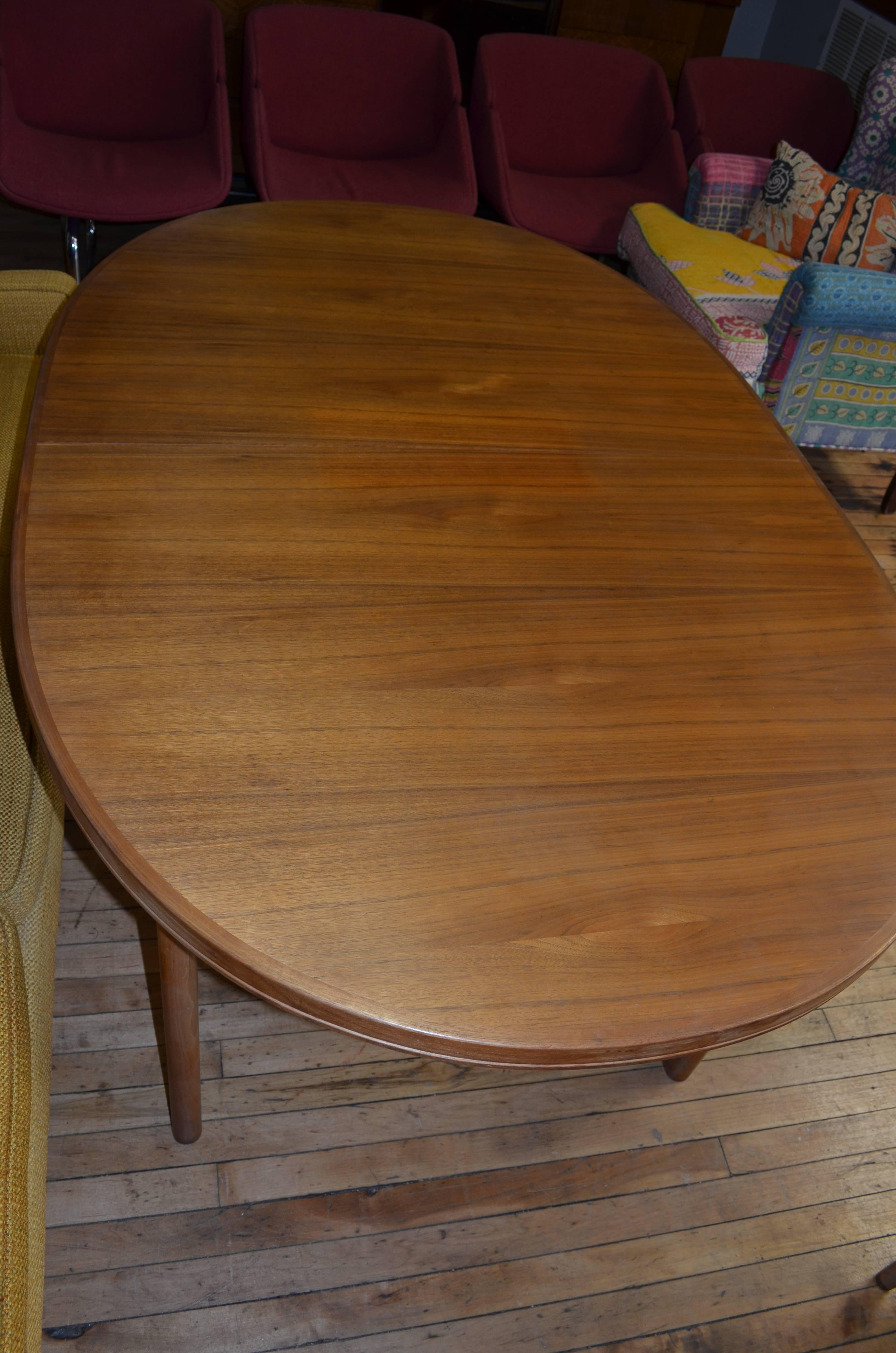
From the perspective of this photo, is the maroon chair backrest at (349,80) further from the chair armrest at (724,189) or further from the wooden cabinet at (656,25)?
the wooden cabinet at (656,25)

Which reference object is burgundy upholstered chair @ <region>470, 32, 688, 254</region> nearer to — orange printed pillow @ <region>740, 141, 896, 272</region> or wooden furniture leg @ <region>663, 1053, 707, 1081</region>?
orange printed pillow @ <region>740, 141, 896, 272</region>

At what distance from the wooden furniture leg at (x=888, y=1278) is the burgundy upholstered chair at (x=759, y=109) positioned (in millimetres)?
3084

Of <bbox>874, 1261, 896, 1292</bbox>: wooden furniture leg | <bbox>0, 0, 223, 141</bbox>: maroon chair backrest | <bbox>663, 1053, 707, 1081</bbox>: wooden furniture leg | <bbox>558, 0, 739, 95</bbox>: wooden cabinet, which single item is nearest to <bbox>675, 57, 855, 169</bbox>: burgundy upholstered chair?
<bbox>558, 0, 739, 95</bbox>: wooden cabinet

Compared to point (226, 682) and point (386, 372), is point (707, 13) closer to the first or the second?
point (386, 372)

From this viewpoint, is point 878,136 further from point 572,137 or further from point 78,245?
point 78,245

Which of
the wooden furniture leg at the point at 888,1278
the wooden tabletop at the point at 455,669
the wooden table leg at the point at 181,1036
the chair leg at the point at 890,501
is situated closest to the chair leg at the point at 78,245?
the wooden tabletop at the point at 455,669

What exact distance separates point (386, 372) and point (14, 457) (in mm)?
620

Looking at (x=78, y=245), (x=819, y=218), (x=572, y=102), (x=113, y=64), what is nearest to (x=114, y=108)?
(x=113, y=64)

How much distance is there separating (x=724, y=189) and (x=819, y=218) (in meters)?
0.31

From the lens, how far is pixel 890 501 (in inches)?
113

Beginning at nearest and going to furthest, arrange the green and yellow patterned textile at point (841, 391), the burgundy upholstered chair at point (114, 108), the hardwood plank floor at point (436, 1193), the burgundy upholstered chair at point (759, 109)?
the hardwood plank floor at point (436, 1193), the green and yellow patterned textile at point (841, 391), the burgundy upholstered chair at point (114, 108), the burgundy upholstered chair at point (759, 109)

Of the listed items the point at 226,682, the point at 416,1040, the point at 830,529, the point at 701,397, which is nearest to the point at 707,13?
the point at 701,397

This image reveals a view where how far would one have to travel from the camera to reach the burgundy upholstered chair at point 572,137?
9.91 feet

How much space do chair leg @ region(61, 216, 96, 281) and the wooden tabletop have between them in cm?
117
